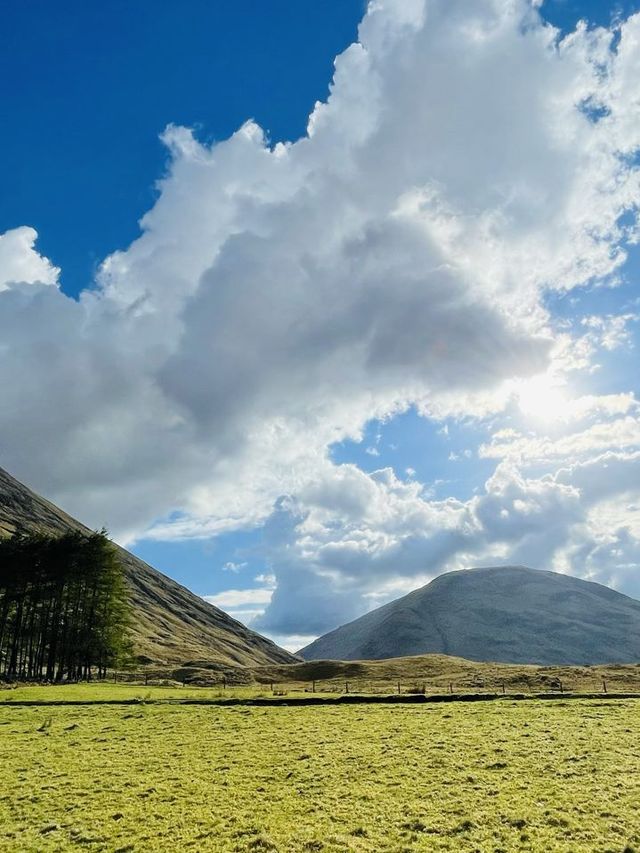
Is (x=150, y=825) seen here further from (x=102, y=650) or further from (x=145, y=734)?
(x=102, y=650)

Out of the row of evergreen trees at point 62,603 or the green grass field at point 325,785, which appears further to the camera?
the row of evergreen trees at point 62,603

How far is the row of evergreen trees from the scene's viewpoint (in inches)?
3713

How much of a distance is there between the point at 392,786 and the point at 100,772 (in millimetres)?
13977

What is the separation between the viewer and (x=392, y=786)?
23844 mm

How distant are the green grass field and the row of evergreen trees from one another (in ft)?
191

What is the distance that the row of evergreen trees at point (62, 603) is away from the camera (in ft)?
309

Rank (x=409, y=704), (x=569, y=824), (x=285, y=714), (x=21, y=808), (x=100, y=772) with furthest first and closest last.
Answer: (x=409, y=704), (x=285, y=714), (x=100, y=772), (x=21, y=808), (x=569, y=824)

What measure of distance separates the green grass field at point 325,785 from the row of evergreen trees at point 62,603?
→ 58.3 metres

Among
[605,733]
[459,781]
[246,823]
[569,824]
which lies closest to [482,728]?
[605,733]

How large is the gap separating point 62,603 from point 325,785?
8957cm

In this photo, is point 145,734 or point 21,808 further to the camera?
point 145,734

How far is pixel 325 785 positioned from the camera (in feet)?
79.4

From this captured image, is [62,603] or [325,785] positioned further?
[62,603]

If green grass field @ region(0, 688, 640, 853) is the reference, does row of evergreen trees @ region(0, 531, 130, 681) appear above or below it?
above
